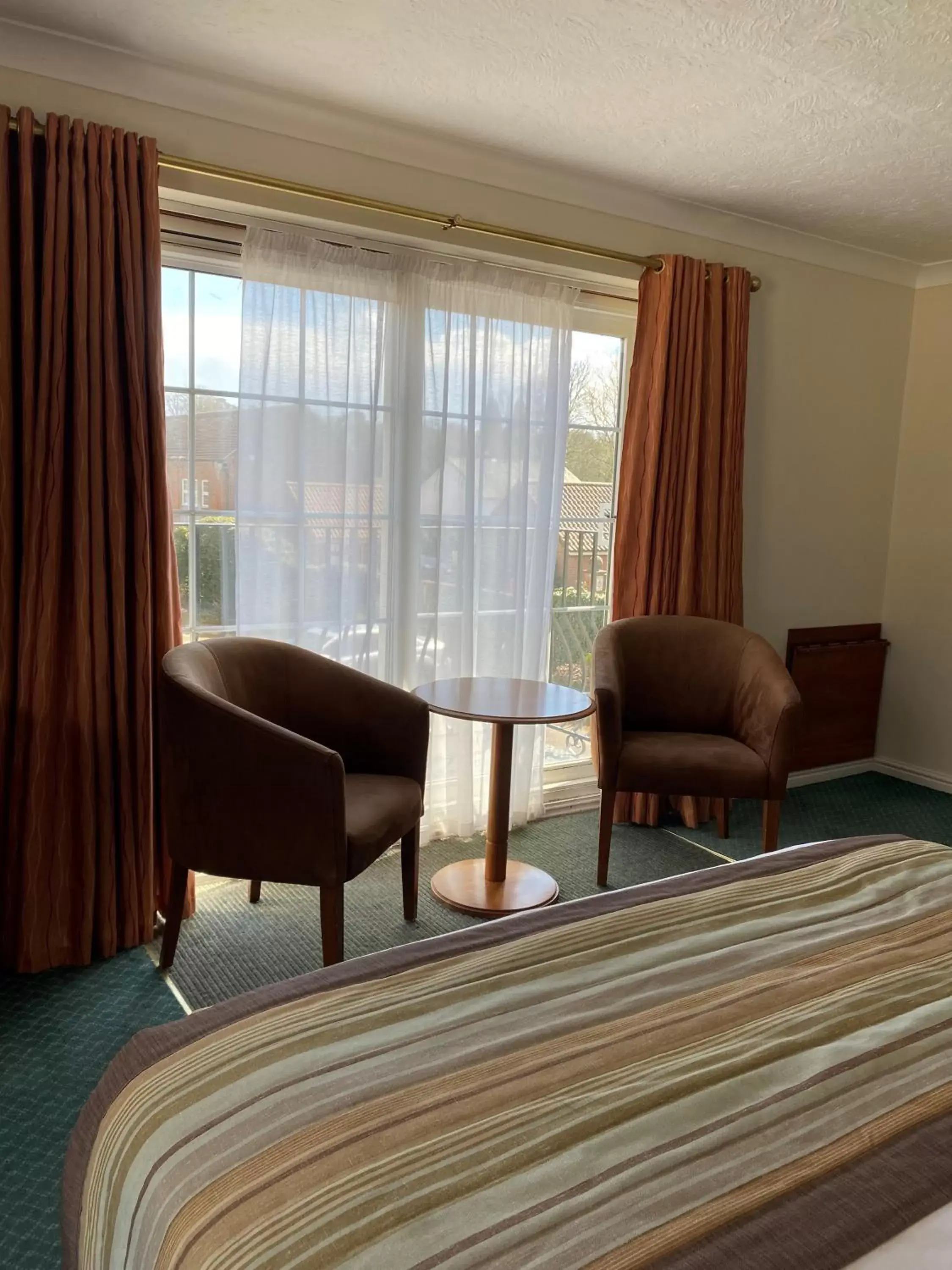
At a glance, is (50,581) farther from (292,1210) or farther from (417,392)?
(292,1210)

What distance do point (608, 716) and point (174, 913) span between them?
143 cm

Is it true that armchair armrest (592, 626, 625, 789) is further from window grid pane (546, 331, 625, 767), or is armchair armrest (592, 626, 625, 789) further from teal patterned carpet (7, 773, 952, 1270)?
window grid pane (546, 331, 625, 767)

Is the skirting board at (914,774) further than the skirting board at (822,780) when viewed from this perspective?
Yes

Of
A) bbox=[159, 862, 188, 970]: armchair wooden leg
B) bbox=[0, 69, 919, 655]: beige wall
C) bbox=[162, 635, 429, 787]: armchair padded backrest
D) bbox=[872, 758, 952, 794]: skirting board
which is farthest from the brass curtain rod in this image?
bbox=[872, 758, 952, 794]: skirting board

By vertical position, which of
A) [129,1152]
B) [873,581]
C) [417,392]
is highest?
[417,392]

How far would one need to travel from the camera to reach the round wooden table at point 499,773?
270cm

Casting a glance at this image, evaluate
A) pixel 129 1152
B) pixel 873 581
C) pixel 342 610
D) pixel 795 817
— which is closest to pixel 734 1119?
pixel 129 1152

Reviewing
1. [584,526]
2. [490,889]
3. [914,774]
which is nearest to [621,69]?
[584,526]

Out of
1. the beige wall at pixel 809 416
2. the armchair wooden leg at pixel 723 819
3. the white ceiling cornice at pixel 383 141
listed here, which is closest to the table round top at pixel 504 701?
the armchair wooden leg at pixel 723 819

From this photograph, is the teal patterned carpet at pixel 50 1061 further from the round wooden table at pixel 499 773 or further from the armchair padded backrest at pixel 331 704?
the round wooden table at pixel 499 773

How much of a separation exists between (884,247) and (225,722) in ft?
11.2

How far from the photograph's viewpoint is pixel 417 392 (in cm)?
304

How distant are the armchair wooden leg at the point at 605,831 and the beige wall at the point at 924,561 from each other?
2084 millimetres

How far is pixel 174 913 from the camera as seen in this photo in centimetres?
240
